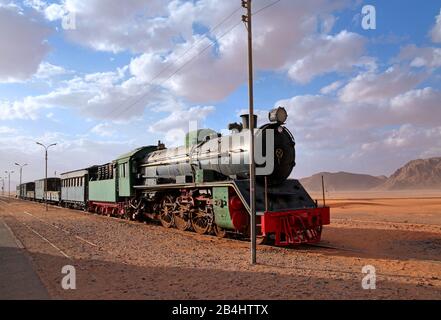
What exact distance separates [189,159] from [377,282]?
372 inches

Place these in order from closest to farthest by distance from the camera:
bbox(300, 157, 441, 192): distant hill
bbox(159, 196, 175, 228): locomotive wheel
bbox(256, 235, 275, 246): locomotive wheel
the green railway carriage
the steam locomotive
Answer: the steam locomotive < bbox(256, 235, 275, 246): locomotive wheel < bbox(159, 196, 175, 228): locomotive wheel < the green railway carriage < bbox(300, 157, 441, 192): distant hill

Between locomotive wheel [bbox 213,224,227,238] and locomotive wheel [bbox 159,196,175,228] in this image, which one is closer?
locomotive wheel [bbox 213,224,227,238]

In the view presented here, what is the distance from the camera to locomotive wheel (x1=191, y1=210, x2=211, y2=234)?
45.0 ft

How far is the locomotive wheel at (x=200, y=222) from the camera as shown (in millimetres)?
13711

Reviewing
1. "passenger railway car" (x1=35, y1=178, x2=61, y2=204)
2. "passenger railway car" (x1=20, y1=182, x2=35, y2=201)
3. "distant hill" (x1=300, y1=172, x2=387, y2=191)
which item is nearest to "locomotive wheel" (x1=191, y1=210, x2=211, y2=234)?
"passenger railway car" (x1=35, y1=178, x2=61, y2=204)

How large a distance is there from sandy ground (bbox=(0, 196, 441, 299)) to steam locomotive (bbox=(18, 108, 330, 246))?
644mm

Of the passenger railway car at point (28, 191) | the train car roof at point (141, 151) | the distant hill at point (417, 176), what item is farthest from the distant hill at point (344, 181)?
the train car roof at point (141, 151)

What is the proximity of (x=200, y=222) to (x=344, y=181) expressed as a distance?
571ft

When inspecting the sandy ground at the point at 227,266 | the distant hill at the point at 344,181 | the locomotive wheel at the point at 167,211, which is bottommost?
the sandy ground at the point at 227,266

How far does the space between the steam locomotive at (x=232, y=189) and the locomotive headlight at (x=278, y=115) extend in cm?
3

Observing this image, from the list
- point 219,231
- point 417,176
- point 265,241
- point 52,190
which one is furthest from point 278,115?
point 417,176

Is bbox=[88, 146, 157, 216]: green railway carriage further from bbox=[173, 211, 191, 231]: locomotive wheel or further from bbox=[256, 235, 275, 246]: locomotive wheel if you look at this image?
bbox=[256, 235, 275, 246]: locomotive wheel

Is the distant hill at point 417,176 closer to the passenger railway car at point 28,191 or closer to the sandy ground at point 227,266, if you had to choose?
the passenger railway car at point 28,191

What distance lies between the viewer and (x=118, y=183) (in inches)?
854
